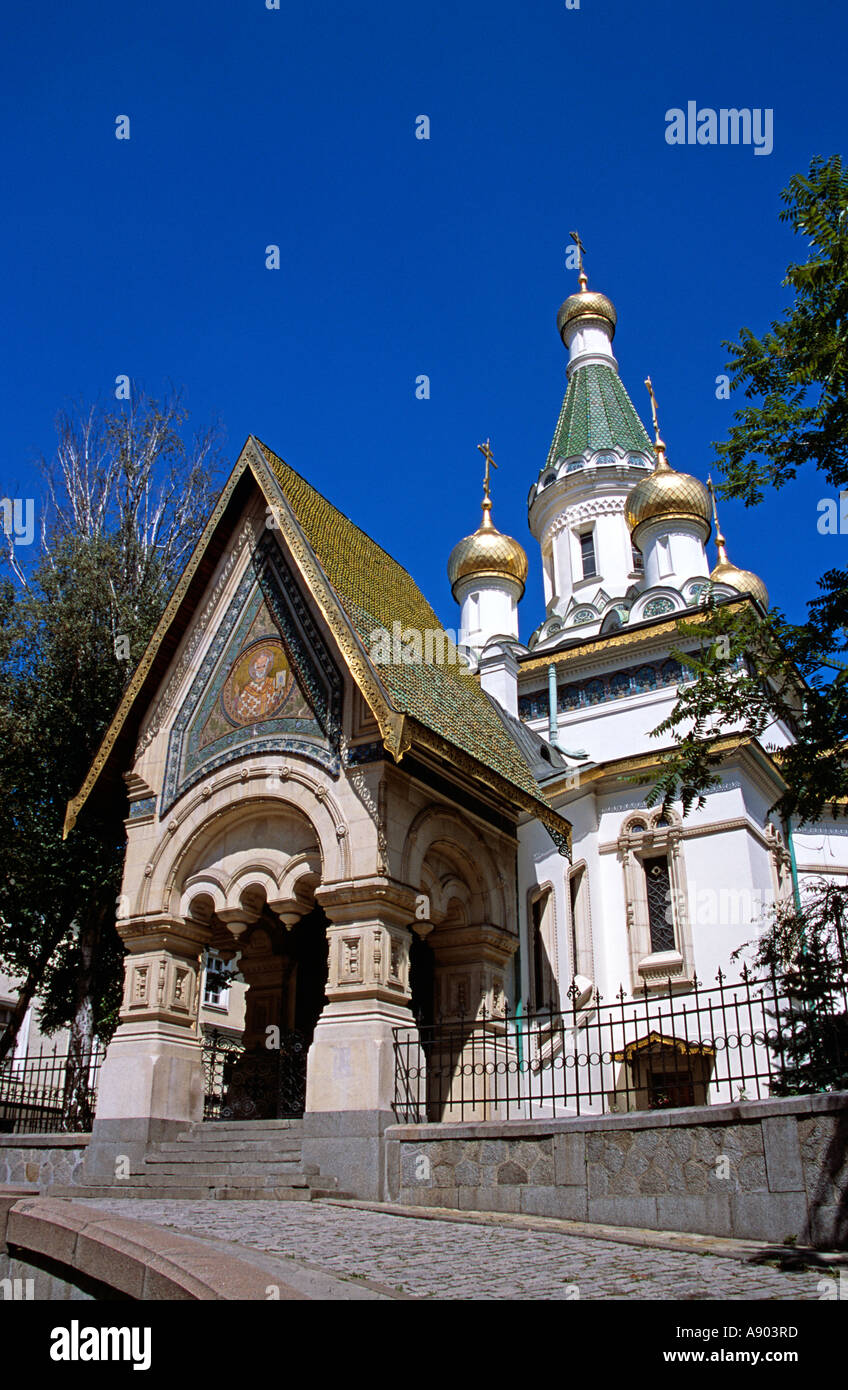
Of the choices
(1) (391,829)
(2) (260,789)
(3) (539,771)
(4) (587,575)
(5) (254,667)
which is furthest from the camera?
(4) (587,575)

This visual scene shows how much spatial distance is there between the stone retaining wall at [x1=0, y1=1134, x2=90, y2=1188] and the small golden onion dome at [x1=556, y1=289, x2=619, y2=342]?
29.3 metres

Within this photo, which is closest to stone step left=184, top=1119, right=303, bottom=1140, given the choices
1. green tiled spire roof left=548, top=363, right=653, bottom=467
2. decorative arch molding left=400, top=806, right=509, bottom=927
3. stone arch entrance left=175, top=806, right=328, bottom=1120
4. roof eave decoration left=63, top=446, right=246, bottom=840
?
stone arch entrance left=175, top=806, right=328, bottom=1120

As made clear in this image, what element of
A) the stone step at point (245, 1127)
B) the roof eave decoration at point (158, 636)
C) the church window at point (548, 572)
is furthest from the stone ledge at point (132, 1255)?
the church window at point (548, 572)

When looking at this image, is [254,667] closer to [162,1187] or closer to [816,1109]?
[162,1187]

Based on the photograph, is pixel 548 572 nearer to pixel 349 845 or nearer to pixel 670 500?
pixel 670 500

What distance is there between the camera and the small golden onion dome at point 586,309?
1363 inches

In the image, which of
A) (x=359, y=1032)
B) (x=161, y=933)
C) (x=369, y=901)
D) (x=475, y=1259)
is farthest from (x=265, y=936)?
(x=475, y=1259)

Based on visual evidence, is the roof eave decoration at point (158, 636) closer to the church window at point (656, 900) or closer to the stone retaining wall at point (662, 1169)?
the stone retaining wall at point (662, 1169)

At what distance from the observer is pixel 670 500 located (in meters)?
23.5

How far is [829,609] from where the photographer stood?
8.13 meters

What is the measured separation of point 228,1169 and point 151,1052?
7.00 ft
